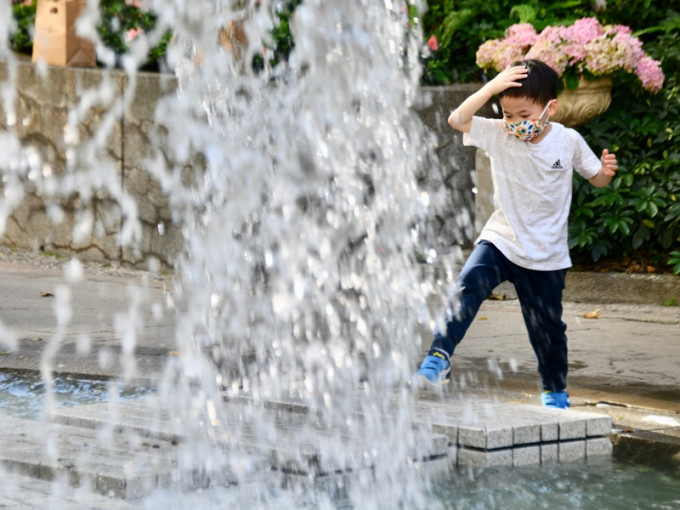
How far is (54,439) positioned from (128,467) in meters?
0.52

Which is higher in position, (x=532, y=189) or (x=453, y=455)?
(x=532, y=189)

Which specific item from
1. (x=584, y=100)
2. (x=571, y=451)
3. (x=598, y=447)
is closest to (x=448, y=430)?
(x=571, y=451)

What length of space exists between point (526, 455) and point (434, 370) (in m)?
0.79

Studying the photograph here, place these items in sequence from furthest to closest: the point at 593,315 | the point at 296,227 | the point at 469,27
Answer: the point at 469,27 < the point at 593,315 < the point at 296,227

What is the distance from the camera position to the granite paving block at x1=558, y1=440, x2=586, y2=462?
4.18 metres

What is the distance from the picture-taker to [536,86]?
4.82 meters

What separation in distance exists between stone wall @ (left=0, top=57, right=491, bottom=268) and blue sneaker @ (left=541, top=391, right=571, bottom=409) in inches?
172

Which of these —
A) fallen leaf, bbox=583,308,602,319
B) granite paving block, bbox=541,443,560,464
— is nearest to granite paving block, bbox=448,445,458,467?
granite paving block, bbox=541,443,560,464

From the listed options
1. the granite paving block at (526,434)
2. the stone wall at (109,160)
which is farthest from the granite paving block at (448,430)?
the stone wall at (109,160)

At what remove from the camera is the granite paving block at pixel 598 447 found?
13.8 ft

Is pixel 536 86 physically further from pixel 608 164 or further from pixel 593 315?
pixel 593 315

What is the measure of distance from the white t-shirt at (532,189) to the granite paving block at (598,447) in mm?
852

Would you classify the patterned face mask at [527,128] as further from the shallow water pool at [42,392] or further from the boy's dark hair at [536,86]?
the shallow water pool at [42,392]

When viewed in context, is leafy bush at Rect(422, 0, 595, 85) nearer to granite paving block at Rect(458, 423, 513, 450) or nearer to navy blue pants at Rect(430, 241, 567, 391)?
navy blue pants at Rect(430, 241, 567, 391)
